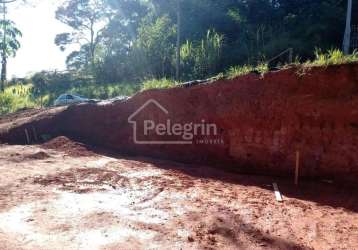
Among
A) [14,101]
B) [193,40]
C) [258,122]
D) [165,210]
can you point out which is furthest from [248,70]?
[14,101]

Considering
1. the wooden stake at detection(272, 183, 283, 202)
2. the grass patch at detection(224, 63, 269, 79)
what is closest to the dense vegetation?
the grass patch at detection(224, 63, 269, 79)

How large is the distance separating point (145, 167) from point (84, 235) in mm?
4122

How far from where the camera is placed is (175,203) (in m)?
5.86

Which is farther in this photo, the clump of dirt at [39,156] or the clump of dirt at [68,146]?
the clump of dirt at [68,146]

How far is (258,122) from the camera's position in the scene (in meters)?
8.04

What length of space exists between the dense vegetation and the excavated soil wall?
77 cm

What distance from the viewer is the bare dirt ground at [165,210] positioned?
4406 millimetres

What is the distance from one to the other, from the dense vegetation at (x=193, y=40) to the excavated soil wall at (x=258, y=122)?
0.77m

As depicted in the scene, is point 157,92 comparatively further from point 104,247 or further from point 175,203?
point 104,247

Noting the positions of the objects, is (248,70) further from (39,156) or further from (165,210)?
(39,156)

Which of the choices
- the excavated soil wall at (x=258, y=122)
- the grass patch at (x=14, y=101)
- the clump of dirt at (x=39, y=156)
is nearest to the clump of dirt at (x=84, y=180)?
the clump of dirt at (x=39, y=156)

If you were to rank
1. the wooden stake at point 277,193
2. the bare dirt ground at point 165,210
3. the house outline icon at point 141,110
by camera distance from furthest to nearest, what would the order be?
the house outline icon at point 141,110
the wooden stake at point 277,193
the bare dirt ground at point 165,210

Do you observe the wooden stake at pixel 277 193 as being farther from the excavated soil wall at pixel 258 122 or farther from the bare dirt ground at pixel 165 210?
the excavated soil wall at pixel 258 122

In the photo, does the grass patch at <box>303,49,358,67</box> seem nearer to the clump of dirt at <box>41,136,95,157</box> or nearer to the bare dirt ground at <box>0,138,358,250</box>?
the bare dirt ground at <box>0,138,358,250</box>
